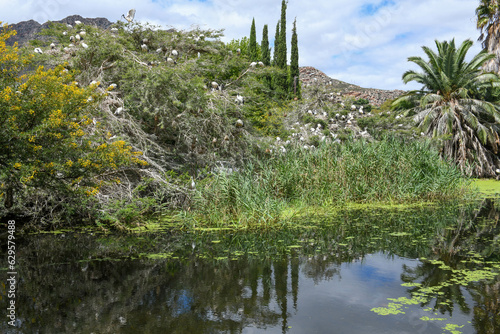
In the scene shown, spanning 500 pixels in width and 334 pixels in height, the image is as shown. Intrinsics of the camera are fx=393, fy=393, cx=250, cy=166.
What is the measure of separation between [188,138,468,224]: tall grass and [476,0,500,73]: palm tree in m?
13.1

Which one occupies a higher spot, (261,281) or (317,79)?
(317,79)

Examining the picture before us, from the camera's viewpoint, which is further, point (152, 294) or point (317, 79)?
point (317, 79)

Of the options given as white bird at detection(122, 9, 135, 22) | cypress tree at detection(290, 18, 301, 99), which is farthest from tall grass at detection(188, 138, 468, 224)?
cypress tree at detection(290, 18, 301, 99)

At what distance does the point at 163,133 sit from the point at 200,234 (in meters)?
3.84

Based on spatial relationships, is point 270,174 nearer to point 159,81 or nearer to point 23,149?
point 159,81

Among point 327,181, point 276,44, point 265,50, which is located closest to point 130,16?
point 327,181

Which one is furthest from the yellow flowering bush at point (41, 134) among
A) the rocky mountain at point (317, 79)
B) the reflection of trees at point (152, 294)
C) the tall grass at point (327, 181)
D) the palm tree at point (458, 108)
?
the rocky mountain at point (317, 79)

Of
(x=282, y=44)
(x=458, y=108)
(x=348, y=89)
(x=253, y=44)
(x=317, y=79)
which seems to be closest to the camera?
(x=458, y=108)

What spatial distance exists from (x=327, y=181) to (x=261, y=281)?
5819 millimetres

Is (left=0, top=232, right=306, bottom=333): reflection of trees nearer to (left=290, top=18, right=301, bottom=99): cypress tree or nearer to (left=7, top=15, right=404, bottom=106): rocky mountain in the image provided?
(left=290, top=18, right=301, bottom=99): cypress tree

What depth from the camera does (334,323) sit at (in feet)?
11.4

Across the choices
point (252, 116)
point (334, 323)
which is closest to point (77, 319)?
point (334, 323)

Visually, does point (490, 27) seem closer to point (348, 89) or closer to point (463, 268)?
point (463, 268)

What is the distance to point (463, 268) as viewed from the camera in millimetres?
5016
